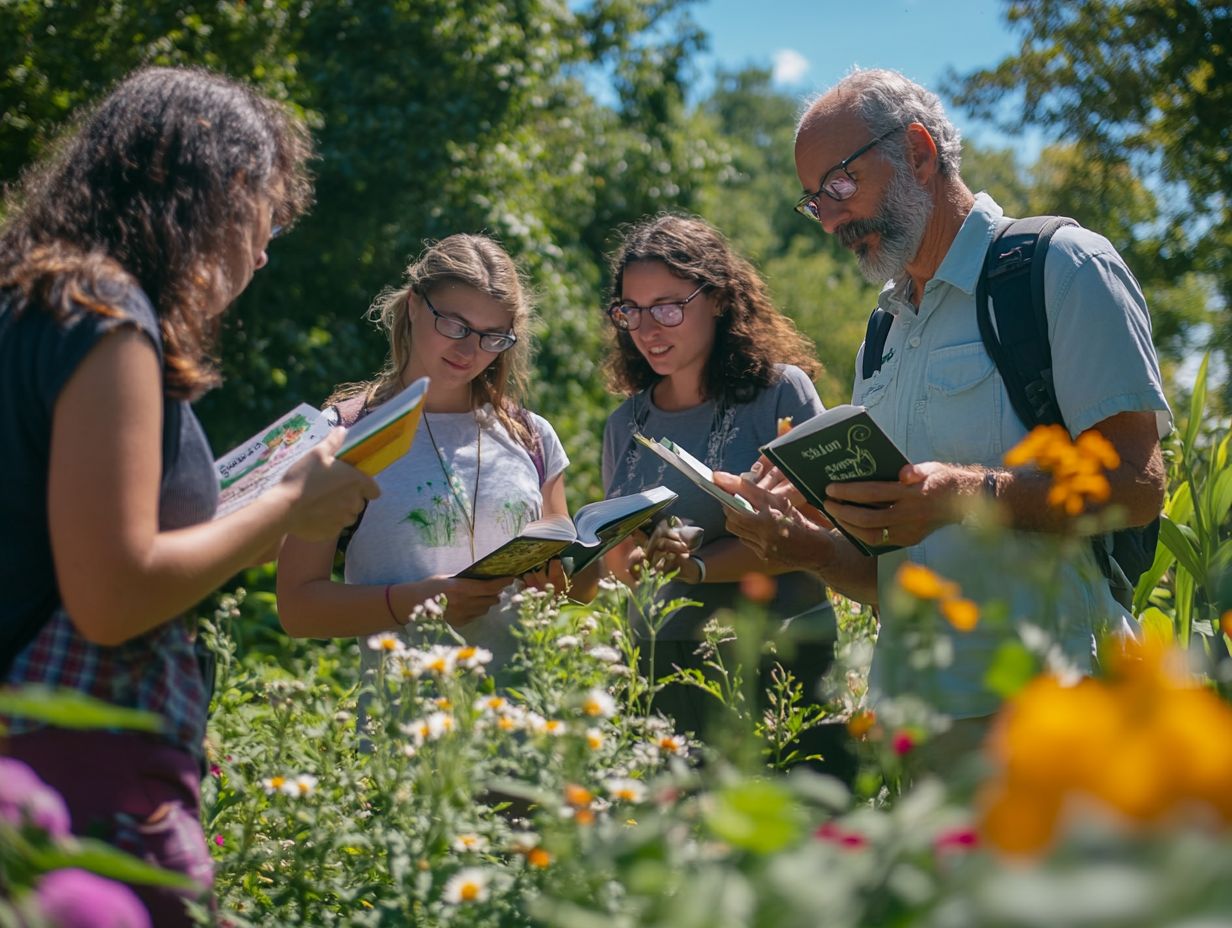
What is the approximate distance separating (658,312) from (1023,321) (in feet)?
3.98

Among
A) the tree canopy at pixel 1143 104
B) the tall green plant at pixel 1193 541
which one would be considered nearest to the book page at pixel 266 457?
the tall green plant at pixel 1193 541

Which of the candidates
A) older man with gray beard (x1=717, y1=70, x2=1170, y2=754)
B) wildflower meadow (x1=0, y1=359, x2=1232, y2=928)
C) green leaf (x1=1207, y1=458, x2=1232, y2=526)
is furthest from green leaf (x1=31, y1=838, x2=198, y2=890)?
green leaf (x1=1207, y1=458, x2=1232, y2=526)

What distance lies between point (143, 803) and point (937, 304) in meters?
1.91

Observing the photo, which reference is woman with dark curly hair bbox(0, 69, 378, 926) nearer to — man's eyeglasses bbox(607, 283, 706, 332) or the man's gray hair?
the man's gray hair

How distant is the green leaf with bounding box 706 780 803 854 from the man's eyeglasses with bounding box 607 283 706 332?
2557 mm

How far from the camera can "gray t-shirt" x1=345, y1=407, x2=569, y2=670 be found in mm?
2893

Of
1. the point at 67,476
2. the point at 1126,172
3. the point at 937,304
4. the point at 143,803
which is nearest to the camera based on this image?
the point at 67,476

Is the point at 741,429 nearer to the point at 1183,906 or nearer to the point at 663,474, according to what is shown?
the point at 663,474

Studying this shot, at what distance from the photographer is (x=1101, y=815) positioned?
0.65 m

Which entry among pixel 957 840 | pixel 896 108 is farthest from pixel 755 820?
pixel 896 108

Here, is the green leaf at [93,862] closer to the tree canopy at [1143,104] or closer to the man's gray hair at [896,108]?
the man's gray hair at [896,108]

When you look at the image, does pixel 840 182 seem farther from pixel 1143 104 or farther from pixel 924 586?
pixel 1143 104

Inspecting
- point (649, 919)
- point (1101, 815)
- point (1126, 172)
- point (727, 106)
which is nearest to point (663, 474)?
point (649, 919)

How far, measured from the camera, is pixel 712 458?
3.29 m
